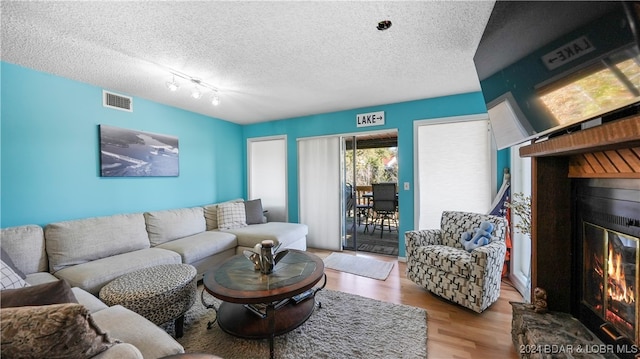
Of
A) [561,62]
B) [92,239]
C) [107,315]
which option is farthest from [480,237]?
[92,239]

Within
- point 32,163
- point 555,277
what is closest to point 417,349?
point 555,277

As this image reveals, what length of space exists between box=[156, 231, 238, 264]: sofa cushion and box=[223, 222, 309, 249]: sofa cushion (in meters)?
0.14

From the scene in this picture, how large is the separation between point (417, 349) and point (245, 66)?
9.15ft

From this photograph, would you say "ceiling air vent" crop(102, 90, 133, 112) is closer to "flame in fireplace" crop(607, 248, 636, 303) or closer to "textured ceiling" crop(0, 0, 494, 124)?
"textured ceiling" crop(0, 0, 494, 124)

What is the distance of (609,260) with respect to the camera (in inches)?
50.9

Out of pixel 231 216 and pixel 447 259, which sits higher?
pixel 231 216

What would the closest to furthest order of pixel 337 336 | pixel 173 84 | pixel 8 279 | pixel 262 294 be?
1. pixel 8 279
2. pixel 262 294
3. pixel 337 336
4. pixel 173 84

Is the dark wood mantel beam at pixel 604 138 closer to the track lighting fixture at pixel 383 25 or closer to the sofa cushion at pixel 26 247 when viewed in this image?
the track lighting fixture at pixel 383 25

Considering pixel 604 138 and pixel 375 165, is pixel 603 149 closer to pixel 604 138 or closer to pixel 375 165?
pixel 604 138

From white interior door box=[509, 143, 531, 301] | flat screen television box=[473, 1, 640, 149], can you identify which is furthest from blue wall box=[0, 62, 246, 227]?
white interior door box=[509, 143, 531, 301]

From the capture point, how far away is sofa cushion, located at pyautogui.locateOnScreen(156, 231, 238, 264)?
2.55 meters

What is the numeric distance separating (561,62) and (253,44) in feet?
6.26

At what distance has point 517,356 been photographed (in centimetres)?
158

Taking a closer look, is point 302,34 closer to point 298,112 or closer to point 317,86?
point 317,86
